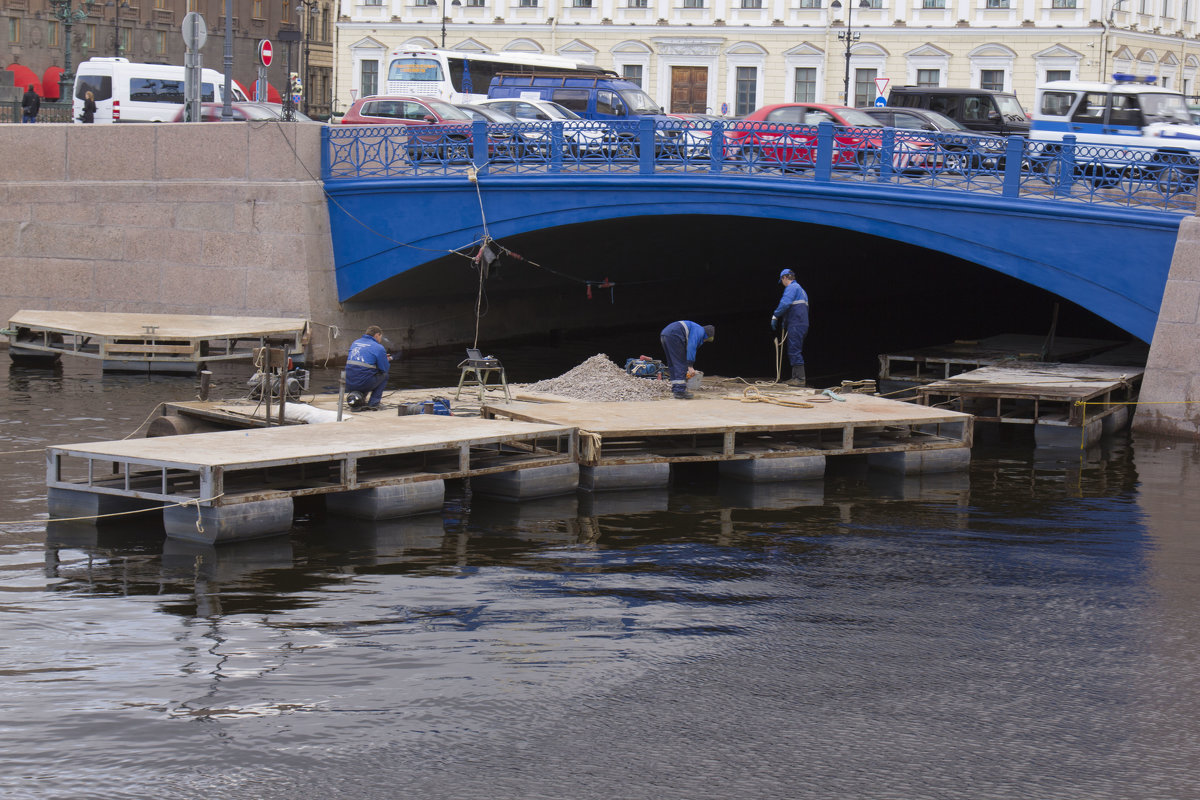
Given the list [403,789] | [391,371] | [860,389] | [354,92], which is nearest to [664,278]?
Result: [391,371]

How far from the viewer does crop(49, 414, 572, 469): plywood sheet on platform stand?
1255 cm

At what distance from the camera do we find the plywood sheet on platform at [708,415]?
1549 centimetres

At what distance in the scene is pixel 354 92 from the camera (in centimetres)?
5597

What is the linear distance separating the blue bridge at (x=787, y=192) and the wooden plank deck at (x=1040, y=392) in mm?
954

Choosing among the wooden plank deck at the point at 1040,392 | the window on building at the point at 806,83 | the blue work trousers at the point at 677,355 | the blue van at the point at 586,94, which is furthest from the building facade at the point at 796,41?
the blue work trousers at the point at 677,355

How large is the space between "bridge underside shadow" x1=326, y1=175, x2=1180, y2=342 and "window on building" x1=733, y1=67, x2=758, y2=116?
2963 centimetres

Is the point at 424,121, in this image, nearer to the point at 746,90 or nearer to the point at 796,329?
the point at 796,329

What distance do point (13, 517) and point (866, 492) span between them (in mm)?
8196

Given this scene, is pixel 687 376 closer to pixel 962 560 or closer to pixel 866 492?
pixel 866 492

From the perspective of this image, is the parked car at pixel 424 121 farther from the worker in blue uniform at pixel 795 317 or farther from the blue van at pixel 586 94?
the worker in blue uniform at pixel 795 317

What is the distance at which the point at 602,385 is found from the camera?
1809cm

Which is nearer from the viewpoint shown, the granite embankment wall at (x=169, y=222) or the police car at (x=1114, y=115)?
the granite embankment wall at (x=169, y=222)

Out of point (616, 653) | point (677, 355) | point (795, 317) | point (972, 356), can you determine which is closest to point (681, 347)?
point (677, 355)

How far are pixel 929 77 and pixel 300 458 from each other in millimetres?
44271
